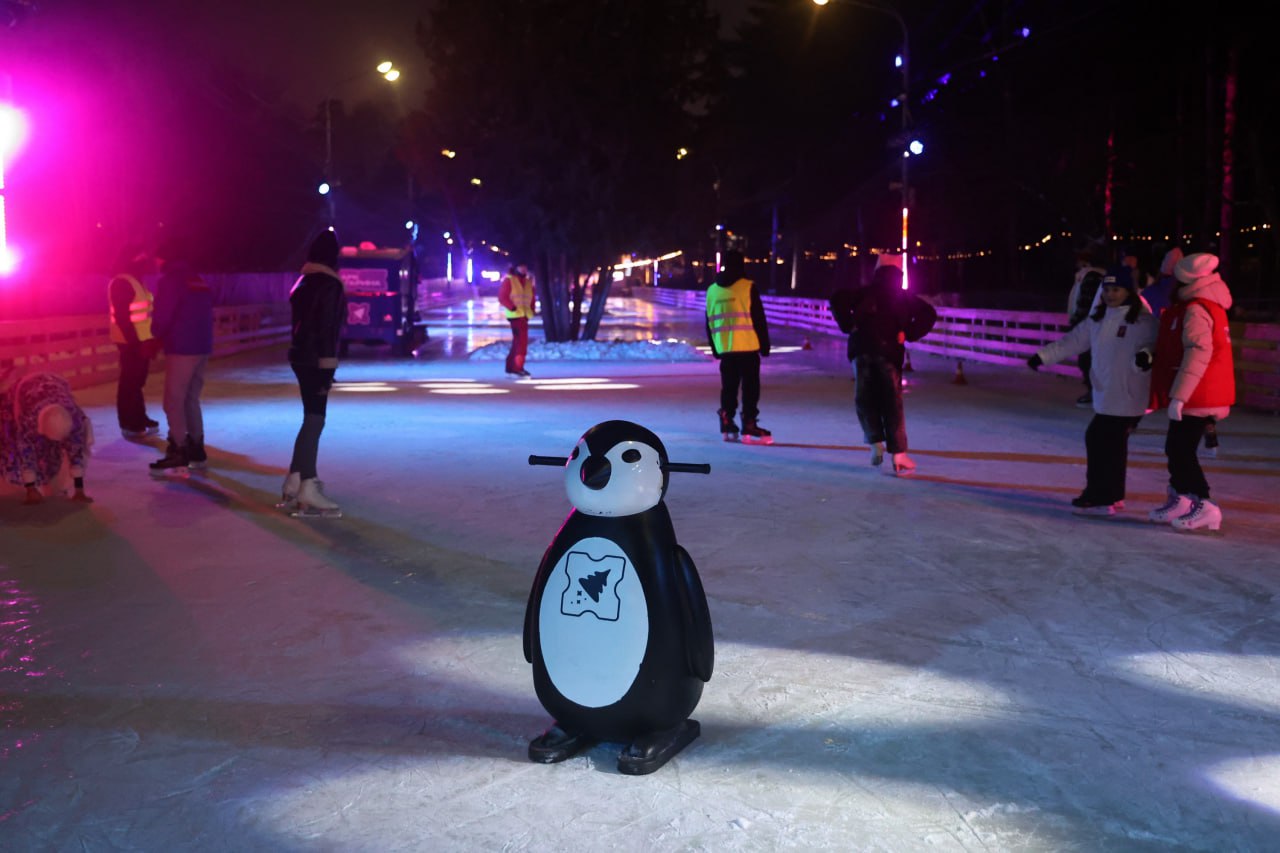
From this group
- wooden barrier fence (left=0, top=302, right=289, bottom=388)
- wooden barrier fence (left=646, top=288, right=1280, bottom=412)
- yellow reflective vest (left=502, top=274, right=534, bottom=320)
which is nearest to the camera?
wooden barrier fence (left=646, top=288, right=1280, bottom=412)

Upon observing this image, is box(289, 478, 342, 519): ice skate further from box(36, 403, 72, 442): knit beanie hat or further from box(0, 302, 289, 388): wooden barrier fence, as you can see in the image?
box(0, 302, 289, 388): wooden barrier fence

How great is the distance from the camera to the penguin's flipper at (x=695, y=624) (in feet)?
12.9

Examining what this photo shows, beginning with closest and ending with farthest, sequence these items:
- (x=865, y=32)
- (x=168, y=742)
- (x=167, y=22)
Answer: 1. (x=168, y=742)
2. (x=167, y=22)
3. (x=865, y=32)

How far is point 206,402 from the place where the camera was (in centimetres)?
1645

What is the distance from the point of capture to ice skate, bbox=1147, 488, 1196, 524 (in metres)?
7.79

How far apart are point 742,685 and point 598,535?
4.16 ft

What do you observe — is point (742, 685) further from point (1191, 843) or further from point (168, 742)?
point (168, 742)

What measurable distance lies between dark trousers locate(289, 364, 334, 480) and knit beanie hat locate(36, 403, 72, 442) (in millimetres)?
1663

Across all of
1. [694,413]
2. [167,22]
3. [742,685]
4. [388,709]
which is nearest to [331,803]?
[388,709]

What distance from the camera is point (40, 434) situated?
8586 millimetres

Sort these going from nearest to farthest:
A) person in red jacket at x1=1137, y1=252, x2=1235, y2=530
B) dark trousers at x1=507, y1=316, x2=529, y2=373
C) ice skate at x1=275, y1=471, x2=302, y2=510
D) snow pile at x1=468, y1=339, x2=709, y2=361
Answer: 1. person in red jacket at x1=1137, y1=252, x2=1235, y2=530
2. ice skate at x1=275, y1=471, x2=302, y2=510
3. dark trousers at x1=507, y1=316, x2=529, y2=373
4. snow pile at x1=468, y1=339, x2=709, y2=361

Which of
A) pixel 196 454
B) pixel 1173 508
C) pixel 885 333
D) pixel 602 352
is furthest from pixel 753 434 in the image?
pixel 602 352

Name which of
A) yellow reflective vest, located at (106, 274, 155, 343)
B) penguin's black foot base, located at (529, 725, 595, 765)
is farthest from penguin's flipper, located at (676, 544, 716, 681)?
yellow reflective vest, located at (106, 274, 155, 343)

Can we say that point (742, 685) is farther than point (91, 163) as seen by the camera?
No
